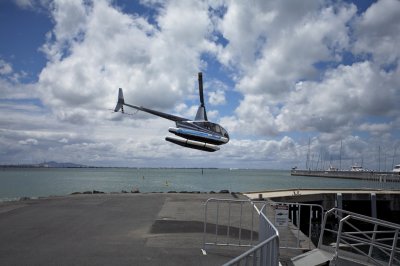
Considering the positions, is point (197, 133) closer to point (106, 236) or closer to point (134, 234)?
point (134, 234)

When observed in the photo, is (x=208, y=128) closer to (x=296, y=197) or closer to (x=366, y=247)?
(x=296, y=197)

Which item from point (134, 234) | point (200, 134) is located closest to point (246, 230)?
point (134, 234)

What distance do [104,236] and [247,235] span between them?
4.84 meters

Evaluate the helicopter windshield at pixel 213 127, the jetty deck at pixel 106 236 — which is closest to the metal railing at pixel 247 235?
the jetty deck at pixel 106 236

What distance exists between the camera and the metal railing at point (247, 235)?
5.47 meters

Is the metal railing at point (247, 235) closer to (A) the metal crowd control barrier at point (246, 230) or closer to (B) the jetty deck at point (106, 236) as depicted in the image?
(A) the metal crowd control barrier at point (246, 230)

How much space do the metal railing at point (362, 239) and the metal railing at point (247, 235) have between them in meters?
1.97

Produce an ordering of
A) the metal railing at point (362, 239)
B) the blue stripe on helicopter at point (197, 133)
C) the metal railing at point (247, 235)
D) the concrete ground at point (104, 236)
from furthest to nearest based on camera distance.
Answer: the blue stripe on helicopter at point (197, 133) → the concrete ground at point (104, 236) → the metal railing at point (362, 239) → the metal railing at point (247, 235)

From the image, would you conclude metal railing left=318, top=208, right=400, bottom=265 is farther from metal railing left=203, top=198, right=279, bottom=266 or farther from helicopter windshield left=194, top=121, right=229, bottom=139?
helicopter windshield left=194, top=121, right=229, bottom=139

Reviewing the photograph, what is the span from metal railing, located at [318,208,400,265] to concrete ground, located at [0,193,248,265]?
9.39 feet

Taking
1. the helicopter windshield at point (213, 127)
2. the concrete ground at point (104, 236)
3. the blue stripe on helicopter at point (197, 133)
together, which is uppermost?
the helicopter windshield at point (213, 127)

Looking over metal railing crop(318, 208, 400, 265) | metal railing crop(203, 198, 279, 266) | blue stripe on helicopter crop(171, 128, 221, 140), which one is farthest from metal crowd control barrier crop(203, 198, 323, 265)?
blue stripe on helicopter crop(171, 128, 221, 140)

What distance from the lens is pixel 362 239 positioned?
10.1 m

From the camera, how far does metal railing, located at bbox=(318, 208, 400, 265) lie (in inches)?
376
